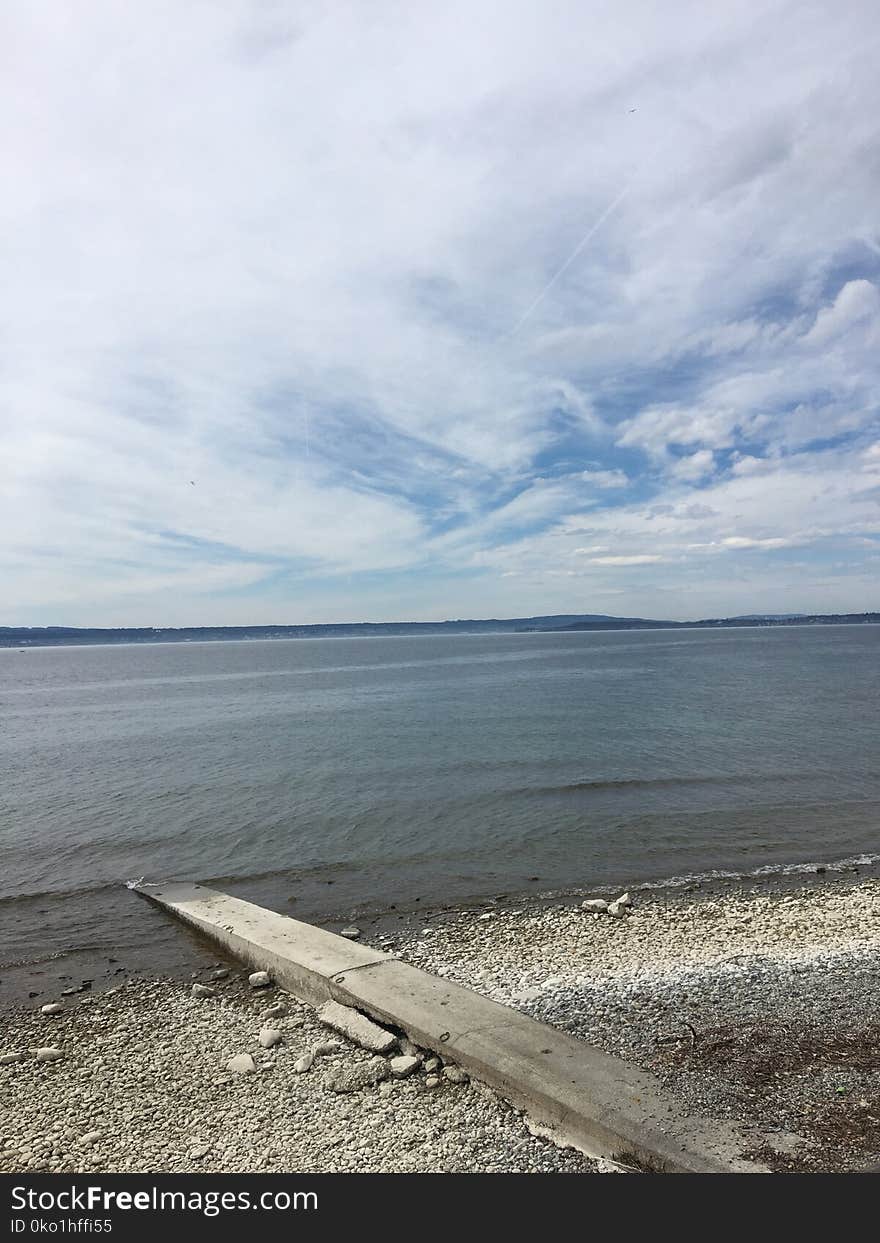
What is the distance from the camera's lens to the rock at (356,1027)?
31.7ft

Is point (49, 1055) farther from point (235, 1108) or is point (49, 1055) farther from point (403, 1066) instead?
point (403, 1066)

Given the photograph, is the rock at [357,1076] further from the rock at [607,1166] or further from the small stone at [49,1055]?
the small stone at [49,1055]

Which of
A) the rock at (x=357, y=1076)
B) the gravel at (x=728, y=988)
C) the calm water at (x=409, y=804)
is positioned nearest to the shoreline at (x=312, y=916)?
the calm water at (x=409, y=804)

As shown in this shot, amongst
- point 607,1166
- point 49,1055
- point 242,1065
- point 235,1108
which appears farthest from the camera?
point 49,1055

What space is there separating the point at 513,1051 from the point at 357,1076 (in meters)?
2.06

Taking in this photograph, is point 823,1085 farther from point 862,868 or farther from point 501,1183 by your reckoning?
point 862,868

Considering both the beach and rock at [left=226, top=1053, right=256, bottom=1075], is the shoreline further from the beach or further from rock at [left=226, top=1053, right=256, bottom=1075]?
rock at [left=226, top=1053, right=256, bottom=1075]

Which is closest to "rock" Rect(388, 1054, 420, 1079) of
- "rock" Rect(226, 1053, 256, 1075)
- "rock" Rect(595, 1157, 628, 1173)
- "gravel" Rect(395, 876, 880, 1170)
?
"rock" Rect(226, 1053, 256, 1075)

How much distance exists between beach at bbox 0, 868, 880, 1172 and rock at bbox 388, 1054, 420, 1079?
0.07 m

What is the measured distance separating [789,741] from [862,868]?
19892 millimetres

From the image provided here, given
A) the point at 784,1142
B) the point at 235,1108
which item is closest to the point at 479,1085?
the point at 235,1108

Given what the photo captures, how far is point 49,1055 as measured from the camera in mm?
10258

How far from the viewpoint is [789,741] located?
36.4m

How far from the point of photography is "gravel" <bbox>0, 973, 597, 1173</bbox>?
25.0 feet
